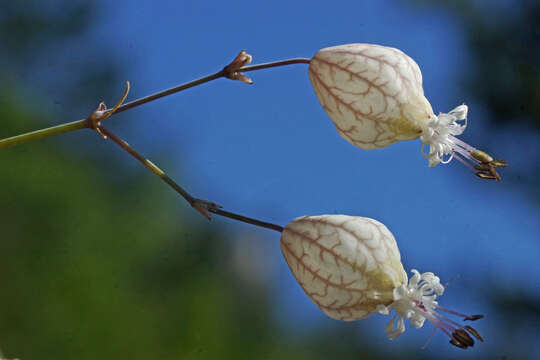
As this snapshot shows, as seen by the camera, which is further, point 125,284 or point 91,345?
point 125,284

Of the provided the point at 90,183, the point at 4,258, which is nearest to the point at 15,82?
the point at 90,183

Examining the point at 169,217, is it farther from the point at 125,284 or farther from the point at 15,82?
the point at 15,82

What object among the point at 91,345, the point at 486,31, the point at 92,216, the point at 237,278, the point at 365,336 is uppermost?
the point at 486,31

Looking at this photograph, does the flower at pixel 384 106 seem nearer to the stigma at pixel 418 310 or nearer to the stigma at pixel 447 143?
the stigma at pixel 447 143

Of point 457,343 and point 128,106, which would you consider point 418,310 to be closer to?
point 457,343

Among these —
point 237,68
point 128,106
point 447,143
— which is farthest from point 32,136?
point 447,143

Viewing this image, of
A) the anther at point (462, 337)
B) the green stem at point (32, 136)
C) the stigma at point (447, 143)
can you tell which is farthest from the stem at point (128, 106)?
the anther at point (462, 337)

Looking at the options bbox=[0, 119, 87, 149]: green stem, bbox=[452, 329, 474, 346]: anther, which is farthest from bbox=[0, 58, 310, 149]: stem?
bbox=[452, 329, 474, 346]: anther
